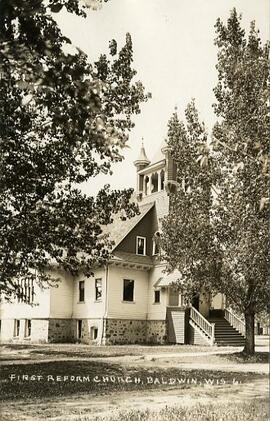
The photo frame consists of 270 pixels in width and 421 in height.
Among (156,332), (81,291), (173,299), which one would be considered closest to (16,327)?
(81,291)

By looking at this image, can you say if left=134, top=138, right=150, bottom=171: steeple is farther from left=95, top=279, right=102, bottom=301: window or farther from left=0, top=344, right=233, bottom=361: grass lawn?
left=0, top=344, right=233, bottom=361: grass lawn

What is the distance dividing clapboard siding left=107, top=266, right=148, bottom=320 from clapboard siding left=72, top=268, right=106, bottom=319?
1.37 ft

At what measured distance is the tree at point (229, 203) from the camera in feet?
50.1

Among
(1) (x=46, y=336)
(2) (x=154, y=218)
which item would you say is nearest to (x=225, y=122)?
(2) (x=154, y=218)

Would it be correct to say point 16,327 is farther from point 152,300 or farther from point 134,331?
point 152,300

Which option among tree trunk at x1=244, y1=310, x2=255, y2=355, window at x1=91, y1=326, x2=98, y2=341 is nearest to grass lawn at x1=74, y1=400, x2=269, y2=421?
tree trunk at x1=244, y1=310, x2=255, y2=355

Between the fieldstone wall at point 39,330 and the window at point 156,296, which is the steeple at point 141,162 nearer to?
the window at point 156,296

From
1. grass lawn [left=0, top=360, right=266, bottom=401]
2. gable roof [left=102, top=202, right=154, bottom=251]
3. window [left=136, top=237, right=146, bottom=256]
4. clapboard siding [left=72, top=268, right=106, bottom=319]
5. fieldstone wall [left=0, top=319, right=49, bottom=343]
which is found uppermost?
gable roof [left=102, top=202, right=154, bottom=251]

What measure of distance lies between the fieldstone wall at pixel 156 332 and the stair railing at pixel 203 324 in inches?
69.5

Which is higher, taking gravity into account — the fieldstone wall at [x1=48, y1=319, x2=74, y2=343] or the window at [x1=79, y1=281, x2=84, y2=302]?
the window at [x1=79, y1=281, x2=84, y2=302]

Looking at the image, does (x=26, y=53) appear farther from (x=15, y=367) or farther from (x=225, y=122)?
(x=225, y=122)

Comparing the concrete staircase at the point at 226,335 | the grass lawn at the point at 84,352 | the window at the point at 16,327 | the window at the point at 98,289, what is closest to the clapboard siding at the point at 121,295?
the window at the point at 98,289

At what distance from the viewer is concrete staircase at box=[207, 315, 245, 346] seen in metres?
23.5

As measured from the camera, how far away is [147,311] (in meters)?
26.7
